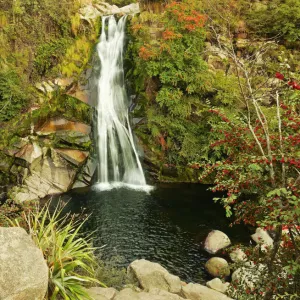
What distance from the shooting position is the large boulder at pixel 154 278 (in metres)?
8.30

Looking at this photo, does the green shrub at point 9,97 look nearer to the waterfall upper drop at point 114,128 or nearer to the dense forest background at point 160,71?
the dense forest background at point 160,71

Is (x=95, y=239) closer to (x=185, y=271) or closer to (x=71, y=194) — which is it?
(x=185, y=271)

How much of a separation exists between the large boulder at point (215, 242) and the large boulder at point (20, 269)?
8.36 metres

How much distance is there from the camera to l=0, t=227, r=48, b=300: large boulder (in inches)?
158

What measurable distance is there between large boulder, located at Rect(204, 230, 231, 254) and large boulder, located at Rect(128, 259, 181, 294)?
314 centimetres

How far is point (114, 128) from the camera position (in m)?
19.1

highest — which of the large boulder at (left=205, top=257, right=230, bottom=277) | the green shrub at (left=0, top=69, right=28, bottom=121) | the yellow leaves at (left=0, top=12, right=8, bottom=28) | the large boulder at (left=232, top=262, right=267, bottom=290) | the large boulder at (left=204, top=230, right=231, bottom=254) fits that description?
the yellow leaves at (left=0, top=12, right=8, bottom=28)

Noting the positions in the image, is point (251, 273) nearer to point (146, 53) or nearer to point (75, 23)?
point (146, 53)

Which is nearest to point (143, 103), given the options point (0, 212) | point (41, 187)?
point (41, 187)

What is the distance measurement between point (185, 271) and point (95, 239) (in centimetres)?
393

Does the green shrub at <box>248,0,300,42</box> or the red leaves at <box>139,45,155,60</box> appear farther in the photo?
the green shrub at <box>248,0,300,42</box>

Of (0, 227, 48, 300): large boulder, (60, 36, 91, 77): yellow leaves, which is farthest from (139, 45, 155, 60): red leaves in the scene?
(0, 227, 48, 300): large boulder

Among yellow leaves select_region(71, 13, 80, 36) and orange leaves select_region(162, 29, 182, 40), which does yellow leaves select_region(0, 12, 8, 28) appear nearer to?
yellow leaves select_region(71, 13, 80, 36)

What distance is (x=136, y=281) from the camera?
8.75 m
